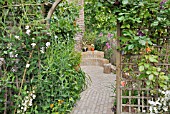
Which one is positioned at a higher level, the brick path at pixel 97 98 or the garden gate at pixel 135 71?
the garden gate at pixel 135 71

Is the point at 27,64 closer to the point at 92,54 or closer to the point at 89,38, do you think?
the point at 92,54

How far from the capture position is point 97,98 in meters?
3.80

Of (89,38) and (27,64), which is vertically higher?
(89,38)

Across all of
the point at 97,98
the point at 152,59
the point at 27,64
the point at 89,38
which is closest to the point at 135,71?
the point at 152,59

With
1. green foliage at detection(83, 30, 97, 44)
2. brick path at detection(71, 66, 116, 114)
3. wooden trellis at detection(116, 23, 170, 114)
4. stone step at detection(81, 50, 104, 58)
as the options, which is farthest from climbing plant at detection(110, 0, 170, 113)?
green foliage at detection(83, 30, 97, 44)

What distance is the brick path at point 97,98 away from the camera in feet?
10.2

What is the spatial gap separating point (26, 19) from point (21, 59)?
0.51m

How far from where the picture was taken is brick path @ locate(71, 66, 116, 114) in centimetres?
312

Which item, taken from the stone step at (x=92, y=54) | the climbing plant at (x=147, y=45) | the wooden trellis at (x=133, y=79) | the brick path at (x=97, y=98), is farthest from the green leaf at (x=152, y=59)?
the stone step at (x=92, y=54)

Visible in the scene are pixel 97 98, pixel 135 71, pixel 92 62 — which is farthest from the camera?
pixel 92 62

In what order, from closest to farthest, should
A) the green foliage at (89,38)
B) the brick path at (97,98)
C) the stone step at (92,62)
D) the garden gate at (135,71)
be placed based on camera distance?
1. the garden gate at (135,71)
2. the brick path at (97,98)
3. the stone step at (92,62)
4. the green foliage at (89,38)

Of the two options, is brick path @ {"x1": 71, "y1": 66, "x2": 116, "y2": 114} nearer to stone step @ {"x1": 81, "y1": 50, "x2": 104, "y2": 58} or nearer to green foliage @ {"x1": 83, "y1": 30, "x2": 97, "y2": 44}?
stone step @ {"x1": 81, "y1": 50, "x2": 104, "y2": 58}

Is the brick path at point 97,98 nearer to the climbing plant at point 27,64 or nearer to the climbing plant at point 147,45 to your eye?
the climbing plant at point 27,64

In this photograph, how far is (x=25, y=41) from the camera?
8.27 feet
